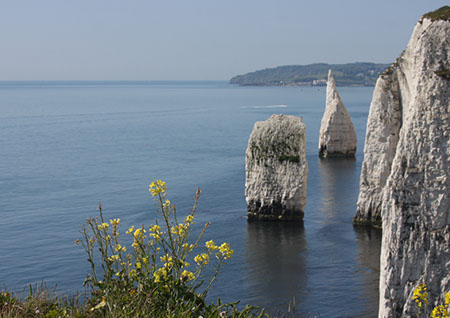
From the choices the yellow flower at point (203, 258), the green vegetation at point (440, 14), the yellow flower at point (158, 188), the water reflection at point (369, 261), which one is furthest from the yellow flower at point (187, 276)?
the water reflection at point (369, 261)

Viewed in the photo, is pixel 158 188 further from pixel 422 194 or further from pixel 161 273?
pixel 422 194

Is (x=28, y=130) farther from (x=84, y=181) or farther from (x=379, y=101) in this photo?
(x=379, y=101)

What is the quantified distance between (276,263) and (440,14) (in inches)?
587

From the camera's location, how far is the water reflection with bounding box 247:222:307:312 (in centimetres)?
2366

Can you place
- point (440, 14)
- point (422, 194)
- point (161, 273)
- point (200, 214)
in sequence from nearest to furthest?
point (161, 273) → point (422, 194) → point (440, 14) → point (200, 214)

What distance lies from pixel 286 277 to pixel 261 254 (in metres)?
3.86

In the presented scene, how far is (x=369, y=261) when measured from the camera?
91.9 ft

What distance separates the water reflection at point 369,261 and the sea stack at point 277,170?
4.20 meters

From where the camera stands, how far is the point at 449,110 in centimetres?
1667

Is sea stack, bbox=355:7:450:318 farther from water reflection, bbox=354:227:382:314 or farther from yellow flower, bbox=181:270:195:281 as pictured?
yellow flower, bbox=181:270:195:281

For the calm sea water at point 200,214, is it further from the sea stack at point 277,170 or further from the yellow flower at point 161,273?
the yellow flower at point 161,273

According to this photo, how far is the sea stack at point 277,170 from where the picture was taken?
33156 millimetres

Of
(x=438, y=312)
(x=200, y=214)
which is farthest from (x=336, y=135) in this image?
(x=438, y=312)

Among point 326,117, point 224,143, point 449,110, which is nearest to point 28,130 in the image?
point 224,143
